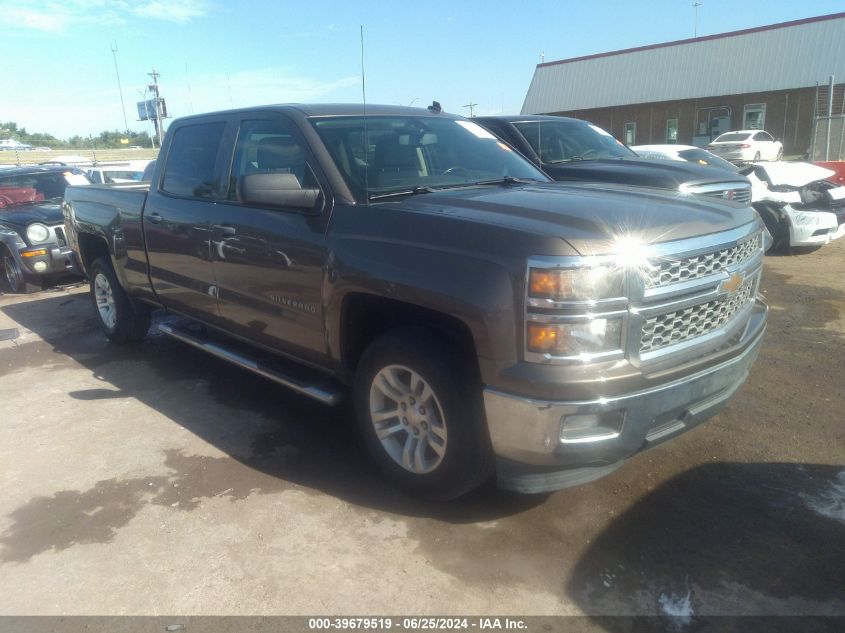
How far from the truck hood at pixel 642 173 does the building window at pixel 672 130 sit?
102ft

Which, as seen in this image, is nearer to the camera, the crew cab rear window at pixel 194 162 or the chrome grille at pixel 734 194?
the crew cab rear window at pixel 194 162

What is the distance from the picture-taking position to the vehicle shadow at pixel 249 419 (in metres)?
3.50

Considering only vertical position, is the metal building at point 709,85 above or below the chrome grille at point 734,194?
above

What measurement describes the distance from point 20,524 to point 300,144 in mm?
2496

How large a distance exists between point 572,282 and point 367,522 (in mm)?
1586

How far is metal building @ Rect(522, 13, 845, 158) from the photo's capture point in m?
30.1

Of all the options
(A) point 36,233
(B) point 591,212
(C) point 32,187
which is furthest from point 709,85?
(B) point 591,212

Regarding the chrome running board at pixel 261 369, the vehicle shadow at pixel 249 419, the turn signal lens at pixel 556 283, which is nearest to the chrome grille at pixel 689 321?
the turn signal lens at pixel 556 283

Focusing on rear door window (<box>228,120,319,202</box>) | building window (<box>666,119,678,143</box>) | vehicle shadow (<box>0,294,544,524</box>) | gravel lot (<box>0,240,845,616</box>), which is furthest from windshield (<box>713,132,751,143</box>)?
rear door window (<box>228,120,319,202</box>)

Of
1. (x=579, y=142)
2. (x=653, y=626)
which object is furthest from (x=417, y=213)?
(x=579, y=142)

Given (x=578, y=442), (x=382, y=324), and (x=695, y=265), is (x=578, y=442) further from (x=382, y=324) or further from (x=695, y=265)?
(x=382, y=324)

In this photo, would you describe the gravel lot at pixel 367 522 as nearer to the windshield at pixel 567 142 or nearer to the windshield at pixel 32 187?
the windshield at pixel 567 142

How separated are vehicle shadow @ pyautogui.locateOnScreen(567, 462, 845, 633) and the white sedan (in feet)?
76.9

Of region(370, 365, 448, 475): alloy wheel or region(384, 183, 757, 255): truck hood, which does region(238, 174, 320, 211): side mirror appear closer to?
region(384, 183, 757, 255): truck hood
